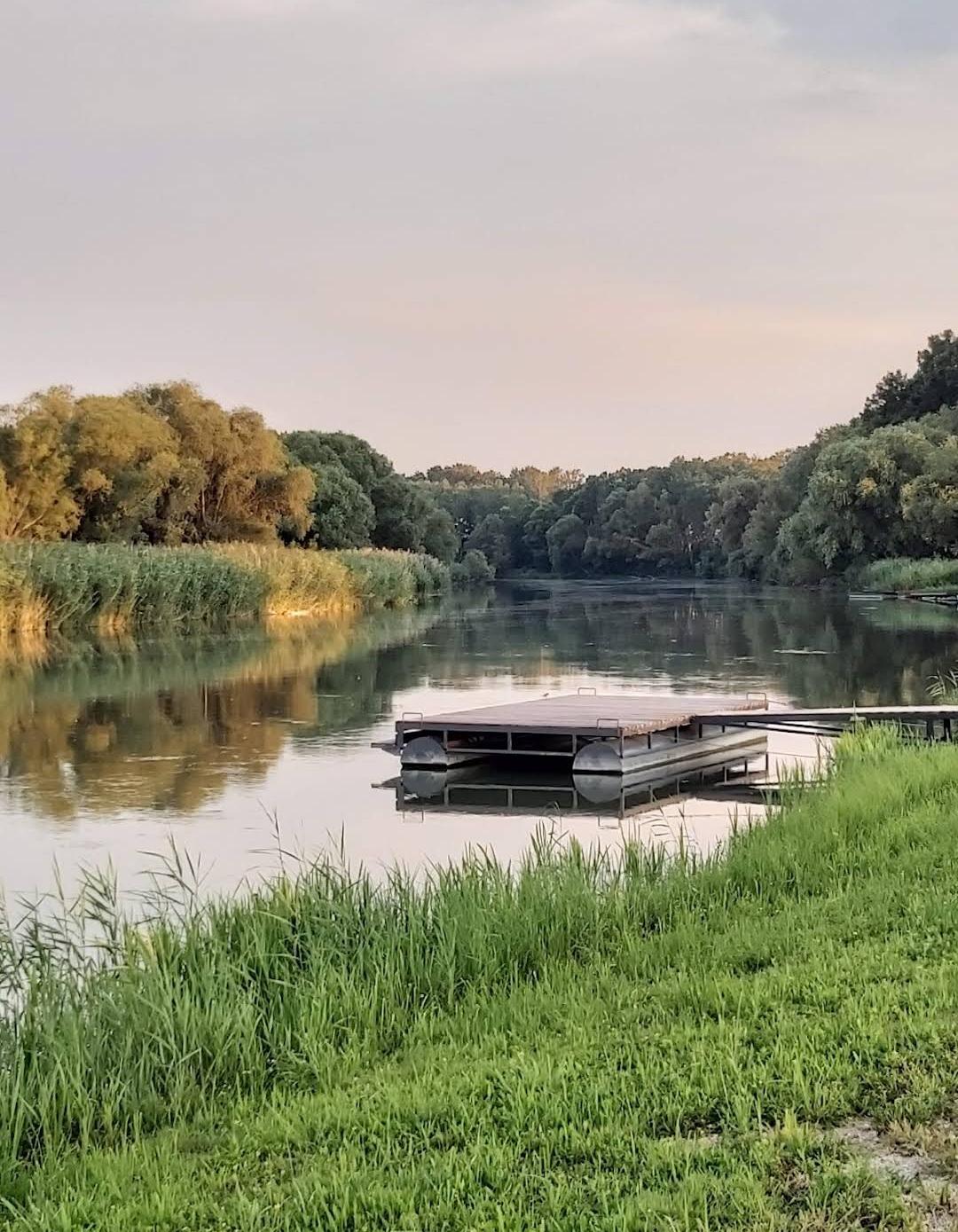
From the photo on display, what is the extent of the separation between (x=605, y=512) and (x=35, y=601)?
8744cm

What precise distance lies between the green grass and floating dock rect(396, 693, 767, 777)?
38921 millimetres

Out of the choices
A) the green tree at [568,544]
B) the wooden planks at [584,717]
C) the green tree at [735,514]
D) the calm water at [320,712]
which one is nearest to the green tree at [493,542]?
the green tree at [568,544]

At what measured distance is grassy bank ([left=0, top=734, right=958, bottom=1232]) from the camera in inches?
140

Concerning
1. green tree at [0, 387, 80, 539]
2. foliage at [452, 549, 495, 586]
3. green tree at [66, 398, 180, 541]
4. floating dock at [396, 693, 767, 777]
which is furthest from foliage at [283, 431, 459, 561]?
floating dock at [396, 693, 767, 777]

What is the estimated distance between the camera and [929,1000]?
4664 mm

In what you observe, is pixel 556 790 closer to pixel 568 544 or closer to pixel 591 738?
pixel 591 738

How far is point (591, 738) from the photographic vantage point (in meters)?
13.7

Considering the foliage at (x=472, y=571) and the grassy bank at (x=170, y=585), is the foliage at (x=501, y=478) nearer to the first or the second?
the foliage at (x=472, y=571)

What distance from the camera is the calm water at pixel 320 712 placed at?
10758 millimetres

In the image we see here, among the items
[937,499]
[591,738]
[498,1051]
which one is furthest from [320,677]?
[937,499]

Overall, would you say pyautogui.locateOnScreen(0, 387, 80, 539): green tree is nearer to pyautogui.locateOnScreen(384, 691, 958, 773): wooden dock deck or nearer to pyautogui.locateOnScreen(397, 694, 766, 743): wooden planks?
pyautogui.locateOnScreen(397, 694, 766, 743): wooden planks

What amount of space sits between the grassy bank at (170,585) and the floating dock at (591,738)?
61.3 feet

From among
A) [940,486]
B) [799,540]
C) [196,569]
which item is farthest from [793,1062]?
[799,540]

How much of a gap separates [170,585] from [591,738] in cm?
2425
